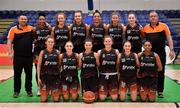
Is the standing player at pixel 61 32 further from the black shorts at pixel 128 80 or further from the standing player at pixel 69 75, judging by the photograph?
the black shorts at pixel 128 80

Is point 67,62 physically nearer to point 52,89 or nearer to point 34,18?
point 52,89

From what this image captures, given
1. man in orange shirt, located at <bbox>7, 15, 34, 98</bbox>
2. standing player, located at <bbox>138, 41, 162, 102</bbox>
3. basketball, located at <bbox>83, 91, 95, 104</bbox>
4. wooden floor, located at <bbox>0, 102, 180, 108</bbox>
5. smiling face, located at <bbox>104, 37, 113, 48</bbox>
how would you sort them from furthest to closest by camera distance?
man in orange shirt, located at <bbox>7, 15, 34, 98</bbox>
standing player, located at <bbox>138, 41, 162, 102</bbox>
smiling face, located at <bbox>104, 37, 113, 48</bbox>
basketball, located at <bbox>83, 91, 95, 104</bbox>
wooden floor, located at <bbox>0, 102, 180, 108</bbox>

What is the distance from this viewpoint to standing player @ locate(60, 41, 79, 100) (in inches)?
260

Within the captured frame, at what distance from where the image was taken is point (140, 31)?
22.6 ft

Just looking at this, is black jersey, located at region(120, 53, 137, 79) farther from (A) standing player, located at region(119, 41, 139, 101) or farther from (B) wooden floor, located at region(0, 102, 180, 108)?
(B) wooden floor, located at region(0, 102, 180, 108)

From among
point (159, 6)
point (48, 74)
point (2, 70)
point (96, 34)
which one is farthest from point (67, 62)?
point (159, 6)

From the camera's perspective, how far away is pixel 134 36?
6.85 meters

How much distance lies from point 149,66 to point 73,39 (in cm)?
164

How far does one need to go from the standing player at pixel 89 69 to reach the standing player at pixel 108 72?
0.34ft

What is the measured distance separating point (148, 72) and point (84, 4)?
11416 mm

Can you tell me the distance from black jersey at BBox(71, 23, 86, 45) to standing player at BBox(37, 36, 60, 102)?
20.7 inches

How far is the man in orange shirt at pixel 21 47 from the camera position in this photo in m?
6.82

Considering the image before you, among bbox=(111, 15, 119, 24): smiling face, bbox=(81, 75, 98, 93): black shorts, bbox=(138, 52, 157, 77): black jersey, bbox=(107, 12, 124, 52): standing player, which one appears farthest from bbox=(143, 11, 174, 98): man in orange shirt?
bbox=(81, 75, 98, 93): black shorts

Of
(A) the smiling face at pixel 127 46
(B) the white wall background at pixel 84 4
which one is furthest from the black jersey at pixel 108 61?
(B) the white wall background at pixel 84 4
